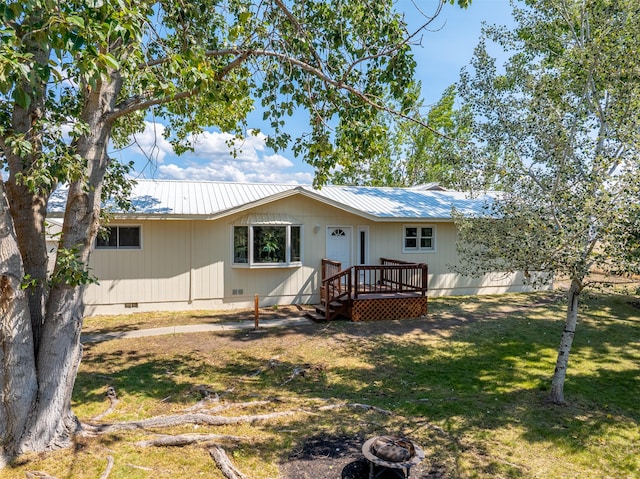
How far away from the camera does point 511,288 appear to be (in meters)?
16.1

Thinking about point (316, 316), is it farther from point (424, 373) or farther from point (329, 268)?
point (424, 373)

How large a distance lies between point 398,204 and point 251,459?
11.9 m

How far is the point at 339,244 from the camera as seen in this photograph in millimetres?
13516

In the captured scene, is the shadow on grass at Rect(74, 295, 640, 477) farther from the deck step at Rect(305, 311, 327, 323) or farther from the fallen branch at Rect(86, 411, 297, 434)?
the fallen branch at Rect(86, 411, 297, 434)

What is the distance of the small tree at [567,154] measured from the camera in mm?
5355

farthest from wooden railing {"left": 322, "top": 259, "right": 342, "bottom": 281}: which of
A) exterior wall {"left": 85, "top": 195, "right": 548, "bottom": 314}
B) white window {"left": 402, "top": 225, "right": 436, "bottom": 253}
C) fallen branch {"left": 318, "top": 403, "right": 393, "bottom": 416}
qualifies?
fallen branch {"left": 318, "top": 403, "right": 393, "bottom": 416}

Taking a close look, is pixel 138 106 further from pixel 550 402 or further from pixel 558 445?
pixel 550 402

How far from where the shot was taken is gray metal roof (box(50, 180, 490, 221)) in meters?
11.5

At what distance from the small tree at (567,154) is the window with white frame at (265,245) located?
→ 6132 mm

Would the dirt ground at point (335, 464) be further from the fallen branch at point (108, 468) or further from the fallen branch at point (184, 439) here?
the fallen branch at point (108, 468)

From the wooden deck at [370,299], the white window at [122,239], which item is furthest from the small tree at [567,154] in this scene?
the white window at [122,239]

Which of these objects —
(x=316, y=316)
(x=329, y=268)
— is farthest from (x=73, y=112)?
(x=329, y=268)

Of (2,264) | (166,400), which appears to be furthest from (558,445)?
(2,264)

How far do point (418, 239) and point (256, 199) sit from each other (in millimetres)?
5982
